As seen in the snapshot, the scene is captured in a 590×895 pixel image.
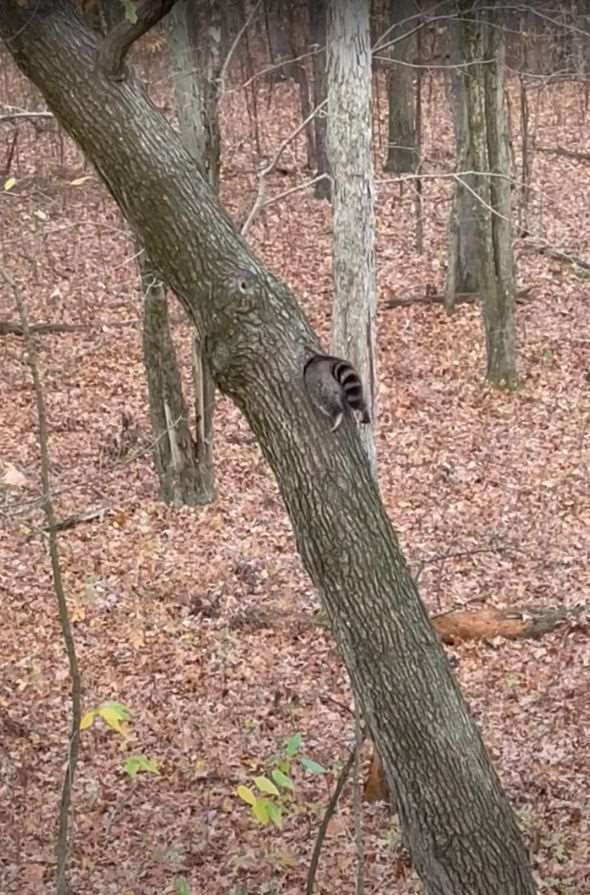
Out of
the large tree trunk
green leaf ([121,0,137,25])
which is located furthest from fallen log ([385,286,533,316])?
green leaf ([121,0,137,25])

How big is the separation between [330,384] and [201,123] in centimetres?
766

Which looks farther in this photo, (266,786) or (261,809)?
(261,809)

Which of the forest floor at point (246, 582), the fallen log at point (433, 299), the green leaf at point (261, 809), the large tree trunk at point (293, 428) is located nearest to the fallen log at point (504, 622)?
the forest floor at point (246, 582)

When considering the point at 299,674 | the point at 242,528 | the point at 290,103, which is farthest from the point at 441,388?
the point at 290,103

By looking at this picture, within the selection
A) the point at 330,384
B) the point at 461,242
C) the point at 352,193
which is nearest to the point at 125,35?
the point at 330,384

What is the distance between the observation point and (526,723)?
8.41 meters

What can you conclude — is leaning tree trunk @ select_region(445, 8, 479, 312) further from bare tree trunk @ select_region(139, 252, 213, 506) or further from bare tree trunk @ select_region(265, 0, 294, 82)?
bare tree trunk @ select_region(265, 0, 294, 82)

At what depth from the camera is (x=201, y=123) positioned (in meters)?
11.2

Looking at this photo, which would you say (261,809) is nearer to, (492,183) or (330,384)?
(330,384)

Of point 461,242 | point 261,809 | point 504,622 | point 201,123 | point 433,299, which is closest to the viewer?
point 261,809

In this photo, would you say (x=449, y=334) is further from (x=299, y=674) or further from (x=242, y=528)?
(x=299, y=674)

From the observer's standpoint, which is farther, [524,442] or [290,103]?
[290,103]

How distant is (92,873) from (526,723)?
3182mm

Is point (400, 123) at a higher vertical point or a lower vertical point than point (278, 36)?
lower
